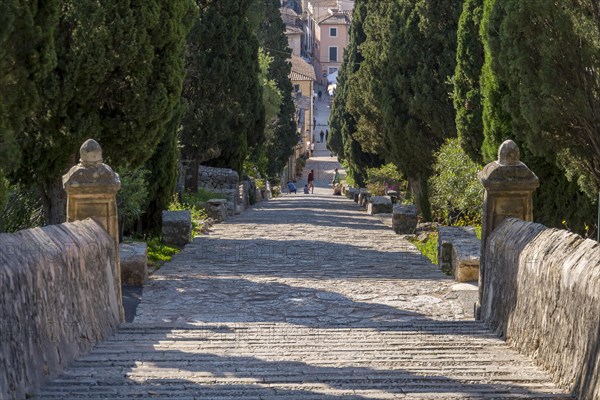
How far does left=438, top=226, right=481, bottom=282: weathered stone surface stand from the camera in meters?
13.9

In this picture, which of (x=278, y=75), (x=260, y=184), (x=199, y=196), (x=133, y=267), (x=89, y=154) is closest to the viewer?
(x=89, y=154)

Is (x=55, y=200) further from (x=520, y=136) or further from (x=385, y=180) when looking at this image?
(x=385, y=180)

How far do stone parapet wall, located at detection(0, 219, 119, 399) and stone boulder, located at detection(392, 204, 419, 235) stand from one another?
49.9 feet

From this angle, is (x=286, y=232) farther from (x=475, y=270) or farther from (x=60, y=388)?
(x=60, y=388)

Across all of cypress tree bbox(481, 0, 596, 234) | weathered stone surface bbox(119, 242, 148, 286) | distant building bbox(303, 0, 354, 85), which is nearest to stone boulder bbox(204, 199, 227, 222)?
cypress tree bbox(481, 0, 596, 234)

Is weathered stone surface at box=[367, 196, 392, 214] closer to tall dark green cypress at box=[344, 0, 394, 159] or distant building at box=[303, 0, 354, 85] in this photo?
tall dark green cypress at box=[344, 0, 394, 159]

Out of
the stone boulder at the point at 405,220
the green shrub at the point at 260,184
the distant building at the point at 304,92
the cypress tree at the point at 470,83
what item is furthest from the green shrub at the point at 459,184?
the distant building at the point at 304,92

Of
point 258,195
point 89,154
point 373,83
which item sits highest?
point 373,83

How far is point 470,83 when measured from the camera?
20.2 m

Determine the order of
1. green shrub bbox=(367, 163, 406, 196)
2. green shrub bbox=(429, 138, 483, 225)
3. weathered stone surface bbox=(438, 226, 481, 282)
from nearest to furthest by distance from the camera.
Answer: weathered stone surface bbox=(438, 226, 481, 282), green shrub bbox=(429, 138, 483, 225), green shrub bbox=(367, 163, 406, 196)

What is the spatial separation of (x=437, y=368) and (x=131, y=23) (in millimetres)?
10090

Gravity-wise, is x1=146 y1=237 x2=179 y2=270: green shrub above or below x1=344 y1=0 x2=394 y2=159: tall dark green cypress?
below

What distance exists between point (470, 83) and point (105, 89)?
792 centimetres

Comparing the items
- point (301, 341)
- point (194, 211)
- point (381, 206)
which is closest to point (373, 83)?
point (381, 206)
